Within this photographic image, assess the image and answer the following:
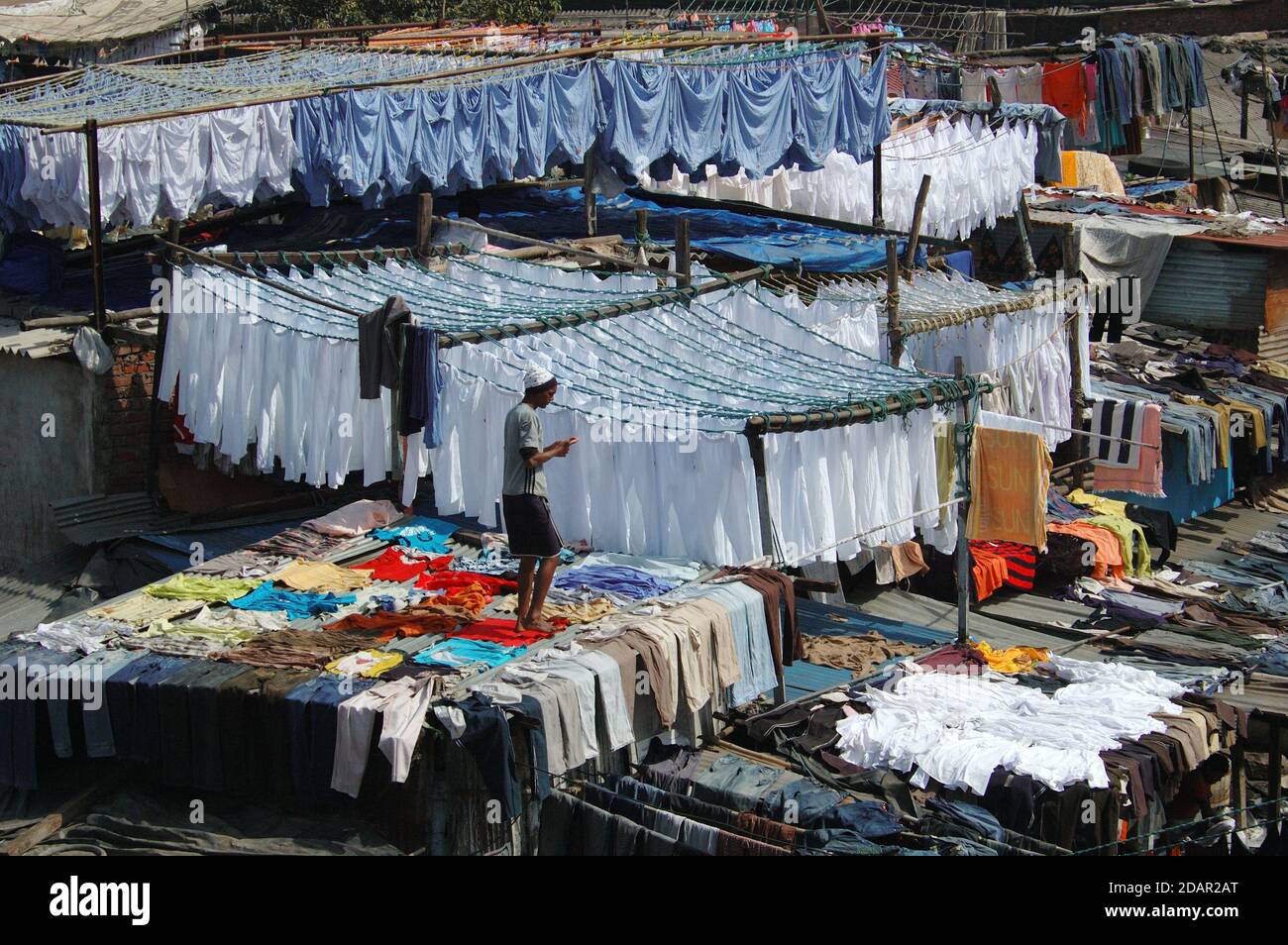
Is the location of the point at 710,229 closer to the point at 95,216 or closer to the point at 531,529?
the point at 95,216

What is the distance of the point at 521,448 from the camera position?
10453 millimetres

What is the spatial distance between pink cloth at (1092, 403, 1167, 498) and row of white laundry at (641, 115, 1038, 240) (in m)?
5.17

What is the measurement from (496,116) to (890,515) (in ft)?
28.5

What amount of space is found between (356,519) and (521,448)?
3023mm

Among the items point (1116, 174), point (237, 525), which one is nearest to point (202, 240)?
point (237, 525)

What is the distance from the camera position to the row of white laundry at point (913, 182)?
2362cm

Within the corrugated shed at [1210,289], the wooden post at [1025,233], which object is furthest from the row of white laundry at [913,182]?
the corrugated shed at [1210,289]

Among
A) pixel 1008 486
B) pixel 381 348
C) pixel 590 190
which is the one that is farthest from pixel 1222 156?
pixel 381 348

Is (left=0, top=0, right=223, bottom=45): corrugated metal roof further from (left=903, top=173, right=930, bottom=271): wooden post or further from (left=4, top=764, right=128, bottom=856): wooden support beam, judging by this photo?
(left=4, top=764, right=128, bottom=856): wooden support beam

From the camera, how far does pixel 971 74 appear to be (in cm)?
2944

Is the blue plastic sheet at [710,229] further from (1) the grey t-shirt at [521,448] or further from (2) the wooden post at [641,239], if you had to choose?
(1) the grey t-shirt at [521,448]

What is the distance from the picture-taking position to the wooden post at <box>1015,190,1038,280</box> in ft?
80.1

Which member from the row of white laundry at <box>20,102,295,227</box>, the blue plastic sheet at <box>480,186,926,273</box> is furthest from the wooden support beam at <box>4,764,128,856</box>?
the blue plastic sheet at <box>480,186,926,273</box>

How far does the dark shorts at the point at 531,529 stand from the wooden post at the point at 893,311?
7302 mm
